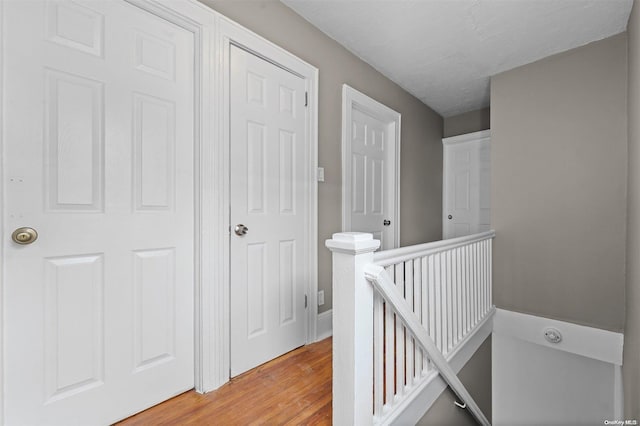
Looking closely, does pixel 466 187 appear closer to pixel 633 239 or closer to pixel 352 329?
pixel 633 239

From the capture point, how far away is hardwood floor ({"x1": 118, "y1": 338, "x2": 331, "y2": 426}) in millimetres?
1350

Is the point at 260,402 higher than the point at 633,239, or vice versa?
the point at 633,239

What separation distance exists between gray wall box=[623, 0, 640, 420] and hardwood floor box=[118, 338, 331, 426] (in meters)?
1.69

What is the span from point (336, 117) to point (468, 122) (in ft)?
7.80

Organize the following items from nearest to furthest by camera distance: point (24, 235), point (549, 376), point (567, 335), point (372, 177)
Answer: point (24, 235) → point (567, 335) → point (549, 376) → point (372, 177)

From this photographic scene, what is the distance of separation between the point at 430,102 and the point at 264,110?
2.54m

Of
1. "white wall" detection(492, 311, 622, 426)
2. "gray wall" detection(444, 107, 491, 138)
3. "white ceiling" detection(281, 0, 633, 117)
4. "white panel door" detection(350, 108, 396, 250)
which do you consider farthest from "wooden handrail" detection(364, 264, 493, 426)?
"gray wall" detection(444, 107, 491, 138)

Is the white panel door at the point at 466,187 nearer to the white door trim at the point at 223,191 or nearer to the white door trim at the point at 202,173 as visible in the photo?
the white door trim at the point at 223,191

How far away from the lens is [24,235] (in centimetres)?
107

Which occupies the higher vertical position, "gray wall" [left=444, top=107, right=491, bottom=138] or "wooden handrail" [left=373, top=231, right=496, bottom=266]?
"gray wall" [left=444, top=107, right=491, bottom=138]

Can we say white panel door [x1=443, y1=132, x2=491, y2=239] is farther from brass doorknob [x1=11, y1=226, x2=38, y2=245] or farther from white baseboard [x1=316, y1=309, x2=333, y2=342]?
brass doorknob [x1=11, y1=226, x2=38, y2=245]

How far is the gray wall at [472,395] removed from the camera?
1754mm

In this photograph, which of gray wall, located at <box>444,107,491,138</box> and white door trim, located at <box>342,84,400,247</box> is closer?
white door trim, located at <box>342,84,400,247</box>

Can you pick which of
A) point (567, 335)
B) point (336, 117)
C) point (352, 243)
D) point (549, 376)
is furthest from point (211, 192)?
point (549, 376)
